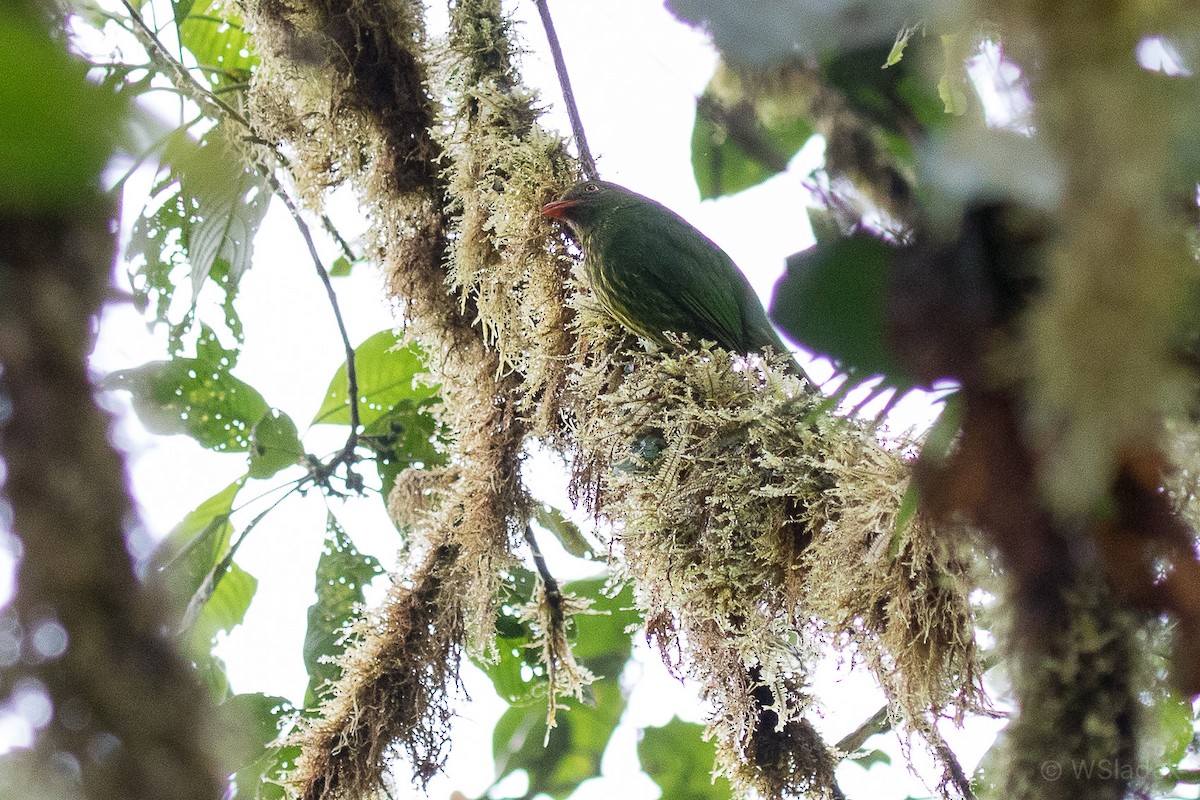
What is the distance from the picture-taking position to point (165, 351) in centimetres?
237

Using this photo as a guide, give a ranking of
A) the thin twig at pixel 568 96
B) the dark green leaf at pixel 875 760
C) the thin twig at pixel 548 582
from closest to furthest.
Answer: the thin twig at pixel 568 96
the thin twig at pixel 548 582
the dark green leaf at pixel 875 760

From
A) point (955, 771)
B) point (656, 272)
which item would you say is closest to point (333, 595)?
point (656, 272)

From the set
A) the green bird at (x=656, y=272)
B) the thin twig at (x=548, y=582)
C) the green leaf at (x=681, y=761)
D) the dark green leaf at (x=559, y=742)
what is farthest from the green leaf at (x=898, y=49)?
the dark green leaf at (x=559, y=742)

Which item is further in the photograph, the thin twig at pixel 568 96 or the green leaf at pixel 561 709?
the green leaf at pixel 561 709

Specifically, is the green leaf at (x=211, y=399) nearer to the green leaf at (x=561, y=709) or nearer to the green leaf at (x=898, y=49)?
the green leaf at (x=561, y=709)

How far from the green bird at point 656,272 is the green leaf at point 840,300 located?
133cm

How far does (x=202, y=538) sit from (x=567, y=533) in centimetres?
93

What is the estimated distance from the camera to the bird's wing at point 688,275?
2.03m

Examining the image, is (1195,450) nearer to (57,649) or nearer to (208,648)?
(57,649)

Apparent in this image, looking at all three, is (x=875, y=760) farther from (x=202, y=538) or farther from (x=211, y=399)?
(x=211, y=399)

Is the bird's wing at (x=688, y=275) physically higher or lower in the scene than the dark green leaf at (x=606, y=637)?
higher

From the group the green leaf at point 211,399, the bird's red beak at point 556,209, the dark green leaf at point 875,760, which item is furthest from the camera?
the green leaf at point 211,399

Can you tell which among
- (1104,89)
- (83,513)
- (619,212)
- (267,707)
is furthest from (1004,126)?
(267,707)

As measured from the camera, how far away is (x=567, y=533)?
7.75ft
